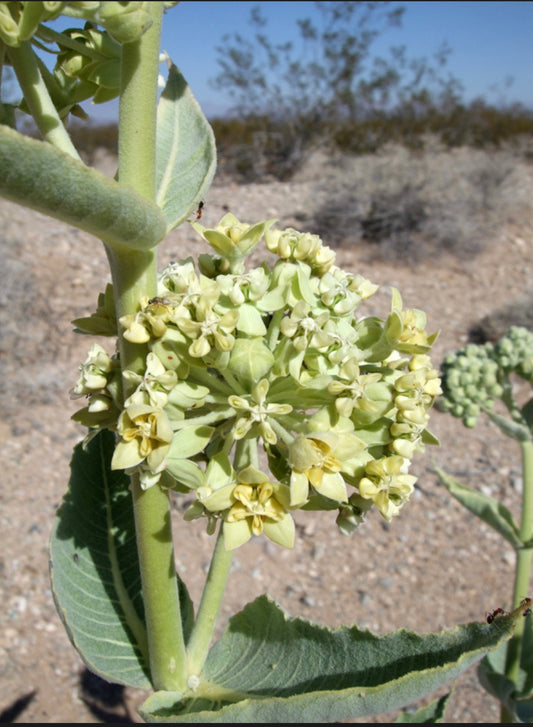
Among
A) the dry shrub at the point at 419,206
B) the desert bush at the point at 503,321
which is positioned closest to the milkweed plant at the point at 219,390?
the desert bush at the point at 503,321

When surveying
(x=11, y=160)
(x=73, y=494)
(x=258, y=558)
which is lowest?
(x=258, y=558)

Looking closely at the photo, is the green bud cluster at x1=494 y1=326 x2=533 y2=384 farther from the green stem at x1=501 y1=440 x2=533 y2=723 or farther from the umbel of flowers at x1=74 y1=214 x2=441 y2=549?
the umbel of flowers at x1=74 y1=214 x2=441 y2=549

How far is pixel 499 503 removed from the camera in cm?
210

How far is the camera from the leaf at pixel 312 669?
763 mm

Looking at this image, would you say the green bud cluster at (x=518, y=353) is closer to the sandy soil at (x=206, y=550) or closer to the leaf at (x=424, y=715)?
the sandy soil at (x=206, y=550)

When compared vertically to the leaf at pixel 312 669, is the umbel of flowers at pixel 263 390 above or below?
above

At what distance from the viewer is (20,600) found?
3.29 meters

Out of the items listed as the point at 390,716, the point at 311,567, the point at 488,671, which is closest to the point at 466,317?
the point at 311,567

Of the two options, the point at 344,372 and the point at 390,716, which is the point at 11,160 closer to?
the point at 344,372

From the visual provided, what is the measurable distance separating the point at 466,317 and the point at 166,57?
232 inches

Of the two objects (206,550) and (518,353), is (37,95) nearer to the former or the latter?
(518,353)

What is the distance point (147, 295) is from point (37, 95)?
0.27 metres

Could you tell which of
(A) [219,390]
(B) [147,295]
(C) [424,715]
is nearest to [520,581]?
(C) [424,715]

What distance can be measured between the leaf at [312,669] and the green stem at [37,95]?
2.37 ft
